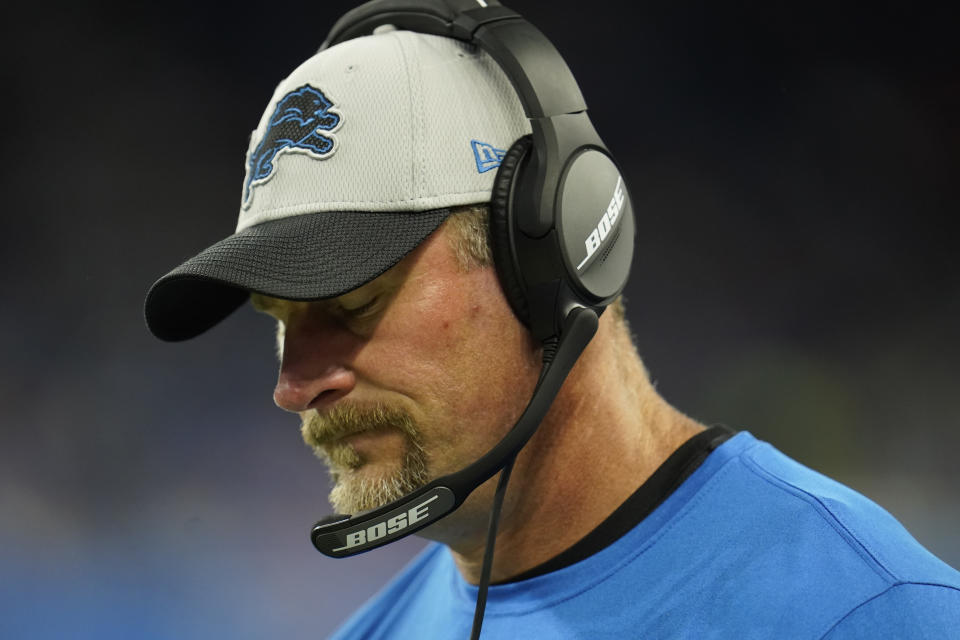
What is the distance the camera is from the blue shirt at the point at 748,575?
661 mm

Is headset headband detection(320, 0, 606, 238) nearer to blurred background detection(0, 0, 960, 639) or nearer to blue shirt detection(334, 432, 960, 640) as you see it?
blue shirt detection(334, 432, 960, 640)

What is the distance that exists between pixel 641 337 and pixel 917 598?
1231 millimetres

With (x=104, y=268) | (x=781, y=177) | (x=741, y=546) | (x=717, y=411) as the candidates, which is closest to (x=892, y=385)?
(x=717, y=411)

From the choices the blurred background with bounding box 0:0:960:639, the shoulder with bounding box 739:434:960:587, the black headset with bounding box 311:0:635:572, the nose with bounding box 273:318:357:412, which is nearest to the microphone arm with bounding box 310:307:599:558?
the black headset with bounding box 311:0:635:572

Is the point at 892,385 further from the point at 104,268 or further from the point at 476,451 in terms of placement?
the point at 104,268

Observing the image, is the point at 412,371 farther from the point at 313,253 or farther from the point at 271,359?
the point at 271,359

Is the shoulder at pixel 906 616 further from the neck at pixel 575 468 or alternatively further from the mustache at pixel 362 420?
the mustache at pixel 362 420

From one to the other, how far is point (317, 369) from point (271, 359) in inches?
47.5

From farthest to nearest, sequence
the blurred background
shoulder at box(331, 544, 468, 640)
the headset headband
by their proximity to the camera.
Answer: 1. the blurred background
2. shoulder at box(331, 544, 468, 640)
3. the headset headband

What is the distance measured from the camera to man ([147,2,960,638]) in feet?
2.37

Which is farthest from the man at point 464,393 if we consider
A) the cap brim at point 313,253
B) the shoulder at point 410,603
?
the shoulder at point 410,603

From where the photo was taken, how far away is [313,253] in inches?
28.8

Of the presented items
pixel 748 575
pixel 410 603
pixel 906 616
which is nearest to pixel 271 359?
pixel 410 603

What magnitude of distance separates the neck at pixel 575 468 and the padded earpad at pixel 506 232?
3.8 inches
